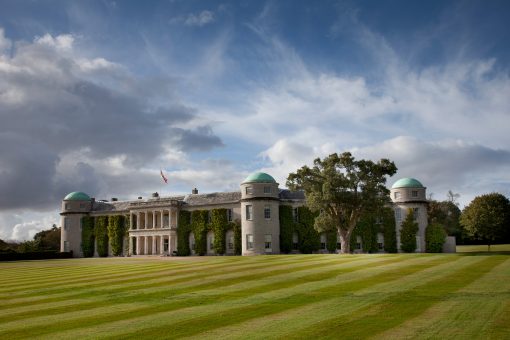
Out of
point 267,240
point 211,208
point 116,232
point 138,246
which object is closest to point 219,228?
point 211,208

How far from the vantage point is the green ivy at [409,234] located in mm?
63938

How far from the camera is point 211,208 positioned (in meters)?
70.8

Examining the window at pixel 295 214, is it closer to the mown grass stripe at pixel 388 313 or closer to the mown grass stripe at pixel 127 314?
the mown grass stripe at pixel 388 313

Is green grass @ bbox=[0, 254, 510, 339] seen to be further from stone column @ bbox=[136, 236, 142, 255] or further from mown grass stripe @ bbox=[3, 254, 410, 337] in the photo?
stone column @ bbox=[136, 236, 142, 255]

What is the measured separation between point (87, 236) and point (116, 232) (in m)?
6.05

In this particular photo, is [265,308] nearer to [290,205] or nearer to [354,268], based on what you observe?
→ [354,268]

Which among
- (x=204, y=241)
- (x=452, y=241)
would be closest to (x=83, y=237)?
(x=204, y=241)

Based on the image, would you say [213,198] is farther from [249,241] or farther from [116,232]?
[116,232]

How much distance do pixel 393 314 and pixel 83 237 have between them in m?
75.3

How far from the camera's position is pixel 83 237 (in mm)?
80562

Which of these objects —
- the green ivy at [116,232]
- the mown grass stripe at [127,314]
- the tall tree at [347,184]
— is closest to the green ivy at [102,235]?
the green ivy at [116,232]

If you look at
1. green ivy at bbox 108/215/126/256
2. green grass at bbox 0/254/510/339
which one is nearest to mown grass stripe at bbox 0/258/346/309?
green grass at bbox 0/254/510/339

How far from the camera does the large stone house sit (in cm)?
6506

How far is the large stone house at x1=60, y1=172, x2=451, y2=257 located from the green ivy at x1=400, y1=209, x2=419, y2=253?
2.88ft
